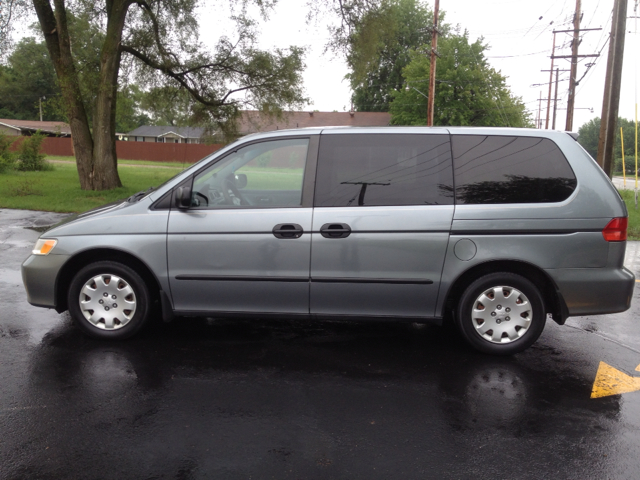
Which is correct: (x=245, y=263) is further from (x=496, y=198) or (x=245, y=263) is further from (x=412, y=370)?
(x=496, y=198)

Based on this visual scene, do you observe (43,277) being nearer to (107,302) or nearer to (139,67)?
(107,302)

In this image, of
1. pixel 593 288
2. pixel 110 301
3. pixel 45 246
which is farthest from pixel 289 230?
pixel 593 288

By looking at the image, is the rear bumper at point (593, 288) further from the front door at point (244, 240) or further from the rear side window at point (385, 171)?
the front door at point (244, 240)

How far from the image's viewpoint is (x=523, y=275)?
4383mm

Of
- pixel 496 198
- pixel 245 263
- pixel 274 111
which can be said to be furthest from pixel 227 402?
pixel 274 111

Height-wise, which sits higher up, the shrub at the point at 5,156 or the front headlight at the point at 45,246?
the shrub at the point at 5,156

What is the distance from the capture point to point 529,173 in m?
4.32

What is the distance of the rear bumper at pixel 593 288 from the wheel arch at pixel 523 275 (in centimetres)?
6

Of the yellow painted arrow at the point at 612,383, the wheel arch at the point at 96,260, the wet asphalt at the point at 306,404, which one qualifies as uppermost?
the wheel arch at the point at 96,260

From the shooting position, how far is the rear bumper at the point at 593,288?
4.23m

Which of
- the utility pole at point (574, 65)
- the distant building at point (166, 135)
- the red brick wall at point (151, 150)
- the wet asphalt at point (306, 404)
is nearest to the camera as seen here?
the wet asphalt at point (306, 404)

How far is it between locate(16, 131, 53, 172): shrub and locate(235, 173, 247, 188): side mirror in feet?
89.0

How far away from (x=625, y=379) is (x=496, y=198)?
1680mm

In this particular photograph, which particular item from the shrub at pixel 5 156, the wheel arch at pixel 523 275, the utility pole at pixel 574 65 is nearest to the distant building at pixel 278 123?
the shrub at pixel 5 156
